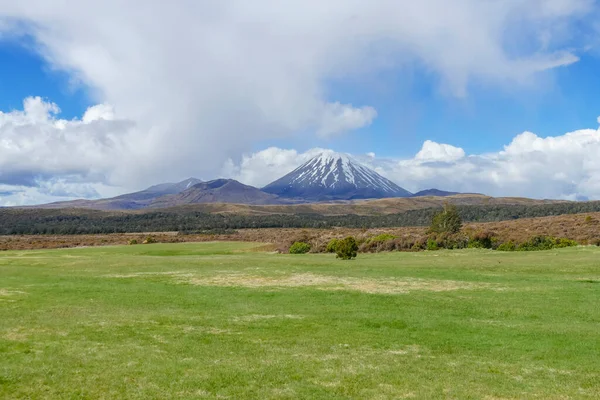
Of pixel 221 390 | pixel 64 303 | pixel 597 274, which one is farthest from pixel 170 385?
pixel 597 274

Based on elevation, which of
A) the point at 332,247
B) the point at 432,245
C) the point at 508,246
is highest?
the point at 508,246

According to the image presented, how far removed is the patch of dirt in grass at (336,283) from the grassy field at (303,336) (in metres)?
0.11

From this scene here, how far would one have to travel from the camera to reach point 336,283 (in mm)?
29266

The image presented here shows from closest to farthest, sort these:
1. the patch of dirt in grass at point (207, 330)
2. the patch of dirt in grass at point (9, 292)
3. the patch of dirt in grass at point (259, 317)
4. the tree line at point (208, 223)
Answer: the patch of dirt in grass at point (207, 330) < the patch of dirt in grass at point (259, 317) < the patch of dirt in grass at point (9, 292) < the tree line at point (208, 223)

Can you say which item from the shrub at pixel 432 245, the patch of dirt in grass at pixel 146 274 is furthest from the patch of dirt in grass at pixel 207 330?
the shrub at pixel 432 245

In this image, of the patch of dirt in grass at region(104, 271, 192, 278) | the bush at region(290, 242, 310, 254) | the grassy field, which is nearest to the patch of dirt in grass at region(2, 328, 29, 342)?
the grassy field

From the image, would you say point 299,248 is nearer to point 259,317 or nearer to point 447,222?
point 447,222

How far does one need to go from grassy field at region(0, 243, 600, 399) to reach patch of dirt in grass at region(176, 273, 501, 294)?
0.36 feet

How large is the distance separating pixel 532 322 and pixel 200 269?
25.1 m

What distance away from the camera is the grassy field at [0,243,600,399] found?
11.6 metres

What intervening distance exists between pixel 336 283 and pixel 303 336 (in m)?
12.6

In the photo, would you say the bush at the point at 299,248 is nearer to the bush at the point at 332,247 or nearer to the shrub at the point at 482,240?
the bush at the point at 332,247

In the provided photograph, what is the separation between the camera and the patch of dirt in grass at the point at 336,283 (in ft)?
89.8

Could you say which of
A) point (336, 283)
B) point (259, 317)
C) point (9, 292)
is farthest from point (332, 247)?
point (259, 317)
